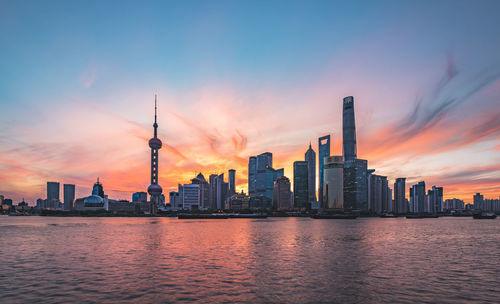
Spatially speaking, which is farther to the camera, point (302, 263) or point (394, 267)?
point (302, 263)

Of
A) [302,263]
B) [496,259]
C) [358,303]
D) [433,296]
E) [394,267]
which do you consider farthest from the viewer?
[496,259]

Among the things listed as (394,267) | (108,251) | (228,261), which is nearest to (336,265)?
(394,267)

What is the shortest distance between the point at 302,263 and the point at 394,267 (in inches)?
535

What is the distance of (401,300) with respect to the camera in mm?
30125

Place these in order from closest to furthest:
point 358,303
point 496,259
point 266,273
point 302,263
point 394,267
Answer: point 358,303 < point 266,273 < point 394,267 < point 302,263 < point 496,259

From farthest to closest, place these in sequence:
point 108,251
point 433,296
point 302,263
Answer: point 108,251 < point 302,263 < point 433,296

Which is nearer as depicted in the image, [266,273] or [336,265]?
[266,273]

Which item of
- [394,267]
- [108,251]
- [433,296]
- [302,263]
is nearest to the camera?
[433,296]

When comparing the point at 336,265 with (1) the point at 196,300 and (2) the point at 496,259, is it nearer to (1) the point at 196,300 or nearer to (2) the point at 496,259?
(1) the point at 196,300

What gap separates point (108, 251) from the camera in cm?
6425

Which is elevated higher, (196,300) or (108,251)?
(196,300)

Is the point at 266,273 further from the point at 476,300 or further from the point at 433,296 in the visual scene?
the point at 476,300

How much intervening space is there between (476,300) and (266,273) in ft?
75.0

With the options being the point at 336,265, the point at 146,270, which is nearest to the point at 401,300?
the point at 336,265
